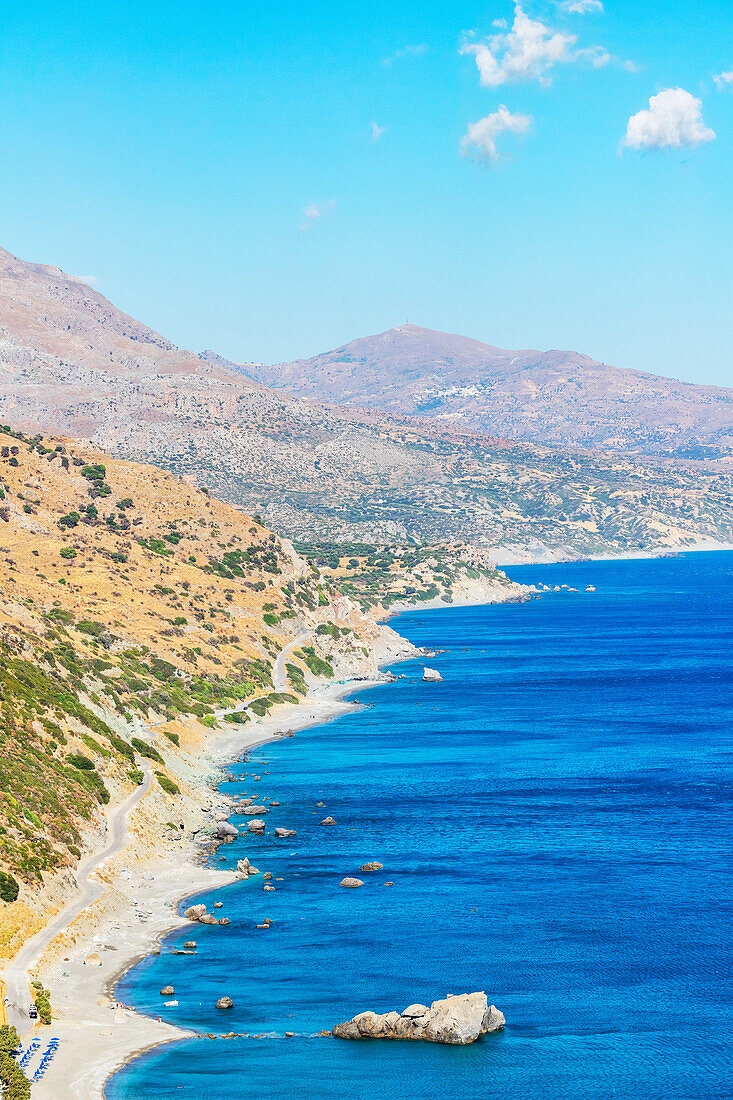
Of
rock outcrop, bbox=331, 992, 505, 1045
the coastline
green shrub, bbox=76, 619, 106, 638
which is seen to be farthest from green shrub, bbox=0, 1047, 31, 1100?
green shrub, bbox=76, 619, 106, 638

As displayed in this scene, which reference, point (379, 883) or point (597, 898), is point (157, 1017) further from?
point (597, 898)

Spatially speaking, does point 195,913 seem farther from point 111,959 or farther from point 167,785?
point 167,785

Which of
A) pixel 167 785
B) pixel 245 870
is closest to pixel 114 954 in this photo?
pixel 245 870

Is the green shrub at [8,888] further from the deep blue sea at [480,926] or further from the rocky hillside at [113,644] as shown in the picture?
the deep blue sea at [480,926]

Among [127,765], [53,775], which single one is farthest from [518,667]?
[53,775]

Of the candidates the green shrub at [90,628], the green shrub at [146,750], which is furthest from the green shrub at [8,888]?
the green shrub at [90,628]

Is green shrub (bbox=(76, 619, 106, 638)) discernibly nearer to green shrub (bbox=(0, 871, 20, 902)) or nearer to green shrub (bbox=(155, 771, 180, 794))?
green shrub (bbox=(155, 771, 180, 794))
